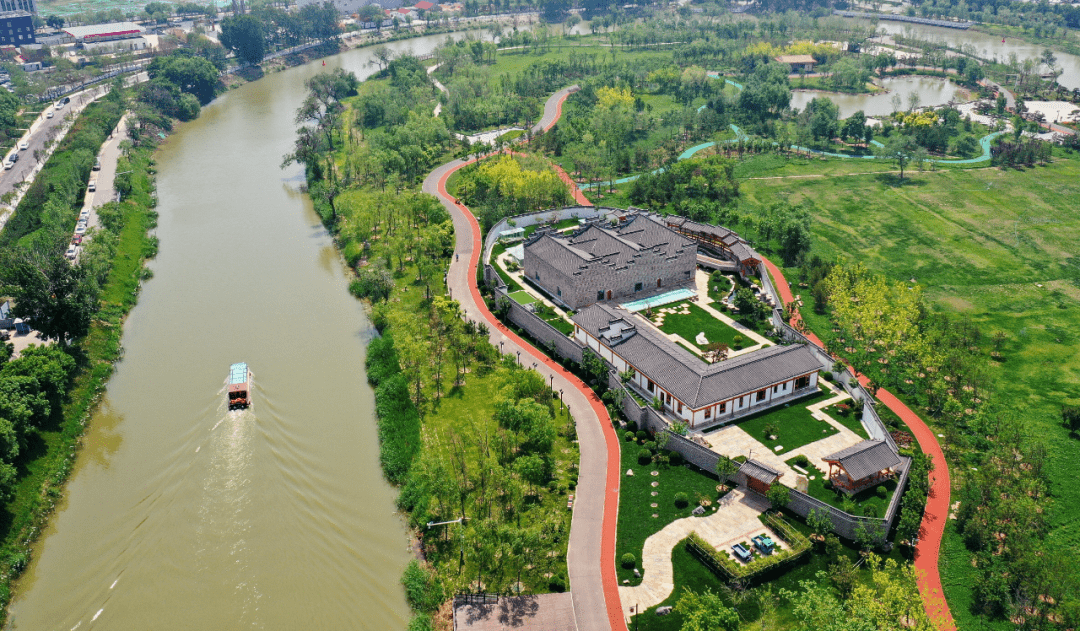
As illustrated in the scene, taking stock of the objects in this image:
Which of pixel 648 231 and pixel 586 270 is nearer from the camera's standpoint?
pixel 586 270

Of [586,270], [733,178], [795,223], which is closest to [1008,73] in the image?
[733,178]

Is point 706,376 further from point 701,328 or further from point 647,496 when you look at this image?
point 701,328

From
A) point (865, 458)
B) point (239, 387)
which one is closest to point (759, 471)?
point (865, 458)

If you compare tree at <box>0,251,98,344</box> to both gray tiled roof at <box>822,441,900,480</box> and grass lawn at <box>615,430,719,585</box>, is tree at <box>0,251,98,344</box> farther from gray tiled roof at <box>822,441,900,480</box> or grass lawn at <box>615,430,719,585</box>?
gray tiled roof at <box>822,441,900,480</box>

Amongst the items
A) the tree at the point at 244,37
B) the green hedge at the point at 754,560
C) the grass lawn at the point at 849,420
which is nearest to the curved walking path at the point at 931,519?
the grass lawn at the point at 849,420

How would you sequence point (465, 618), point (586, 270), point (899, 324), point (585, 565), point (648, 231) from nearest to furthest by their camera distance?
point (465, 618) < point (585, 565) < point (899, 324) < point (586, 270) < point (648, 231)

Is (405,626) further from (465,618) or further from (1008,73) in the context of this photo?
(1008,73)

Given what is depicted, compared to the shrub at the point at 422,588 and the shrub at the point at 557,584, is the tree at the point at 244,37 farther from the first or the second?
the shrub at the point at 557,584

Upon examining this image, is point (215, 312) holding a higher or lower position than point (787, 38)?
lower
